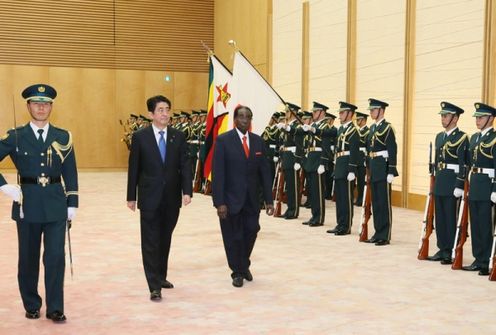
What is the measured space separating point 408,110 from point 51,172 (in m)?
7.63

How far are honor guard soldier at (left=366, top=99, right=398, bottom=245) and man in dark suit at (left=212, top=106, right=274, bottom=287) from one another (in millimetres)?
2228

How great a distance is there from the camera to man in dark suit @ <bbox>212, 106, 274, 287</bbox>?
220 inches

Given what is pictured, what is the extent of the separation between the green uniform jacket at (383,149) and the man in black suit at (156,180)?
9.66 ft

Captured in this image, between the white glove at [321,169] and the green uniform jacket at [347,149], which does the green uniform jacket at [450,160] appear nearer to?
the green uniform jacket at [347,149]

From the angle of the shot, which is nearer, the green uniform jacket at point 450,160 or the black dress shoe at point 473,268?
the black dress shoe at point 473,268

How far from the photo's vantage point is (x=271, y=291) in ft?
17.7

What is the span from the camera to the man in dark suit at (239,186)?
220 inches

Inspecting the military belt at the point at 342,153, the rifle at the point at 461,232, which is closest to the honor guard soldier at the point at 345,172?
the military belt at the point at 342,153

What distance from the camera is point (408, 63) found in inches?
438

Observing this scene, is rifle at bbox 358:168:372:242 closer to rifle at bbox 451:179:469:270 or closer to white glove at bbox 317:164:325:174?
white glove at bbox 317:164:325:174

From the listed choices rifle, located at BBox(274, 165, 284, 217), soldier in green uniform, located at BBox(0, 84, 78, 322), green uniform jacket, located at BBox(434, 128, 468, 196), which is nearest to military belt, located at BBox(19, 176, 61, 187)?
soldier in green uniform, located at BBox(0, 84, 78, 322)

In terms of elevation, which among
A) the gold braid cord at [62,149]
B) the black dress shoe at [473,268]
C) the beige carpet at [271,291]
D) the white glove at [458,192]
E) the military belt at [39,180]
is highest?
the gold braid cord at [62,149]

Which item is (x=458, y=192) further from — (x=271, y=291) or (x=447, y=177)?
(x=271, y=291)

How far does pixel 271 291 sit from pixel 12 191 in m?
2.07
